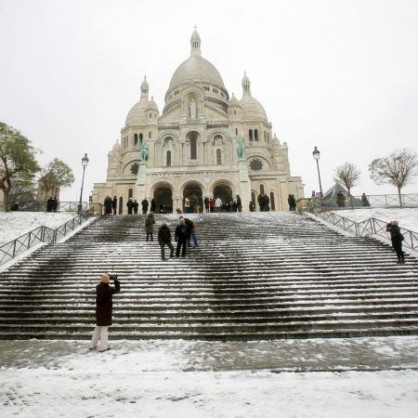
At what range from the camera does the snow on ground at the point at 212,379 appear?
3143 millimetres

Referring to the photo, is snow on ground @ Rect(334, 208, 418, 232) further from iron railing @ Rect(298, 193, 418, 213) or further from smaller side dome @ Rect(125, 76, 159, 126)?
smaller side dome @ Rect(125, 76, 159, 126)

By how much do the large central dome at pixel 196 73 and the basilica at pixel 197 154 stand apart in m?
0.19

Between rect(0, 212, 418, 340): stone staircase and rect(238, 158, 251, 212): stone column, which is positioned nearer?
rect(0, 212, 418, 340): stone staircase

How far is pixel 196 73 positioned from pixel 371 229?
46390 millimetres

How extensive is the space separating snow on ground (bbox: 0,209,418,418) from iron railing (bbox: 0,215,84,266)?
597 centimetres

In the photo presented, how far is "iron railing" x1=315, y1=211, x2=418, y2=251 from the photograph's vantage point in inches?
438

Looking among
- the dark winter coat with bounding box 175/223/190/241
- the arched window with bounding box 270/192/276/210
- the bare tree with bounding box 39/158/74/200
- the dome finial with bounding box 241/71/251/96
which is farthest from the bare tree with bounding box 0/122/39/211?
the dome finial with bounding box 241/71/251/96


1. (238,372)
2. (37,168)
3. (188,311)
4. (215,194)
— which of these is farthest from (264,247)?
(215,194)

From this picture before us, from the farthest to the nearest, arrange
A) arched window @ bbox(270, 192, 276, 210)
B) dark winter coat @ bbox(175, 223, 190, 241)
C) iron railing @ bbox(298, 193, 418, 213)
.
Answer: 1. arched window @ bbox(270, 192, 276, 210)
2. iron railing @ bbox(298, 193, 418, 213)
3. dark winter coat @ bbox(175, 223, 190, 241)

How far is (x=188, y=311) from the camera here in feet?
22.5

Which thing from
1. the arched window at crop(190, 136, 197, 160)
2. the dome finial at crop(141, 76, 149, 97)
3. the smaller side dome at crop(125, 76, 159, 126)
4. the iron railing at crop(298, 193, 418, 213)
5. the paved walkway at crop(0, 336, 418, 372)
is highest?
the dome finial at crop(141, 76, 149, 97)

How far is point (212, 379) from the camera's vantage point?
3.90 m

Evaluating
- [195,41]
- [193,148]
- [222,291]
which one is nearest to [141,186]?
[193,148]

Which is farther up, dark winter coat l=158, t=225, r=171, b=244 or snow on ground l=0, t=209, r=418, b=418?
dark winter coat l=158, t=225, r=171, b=244
